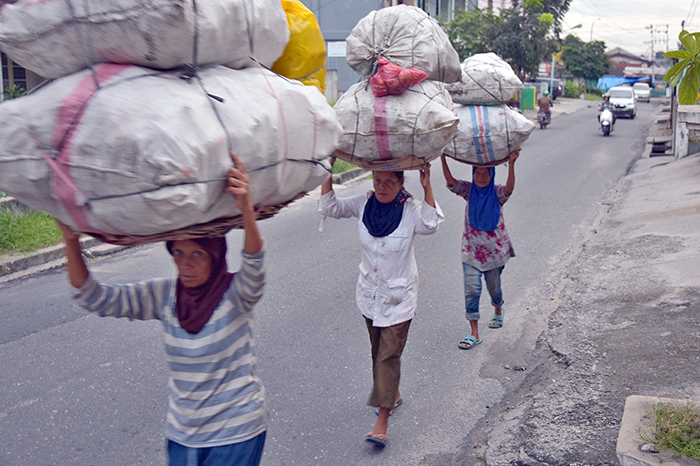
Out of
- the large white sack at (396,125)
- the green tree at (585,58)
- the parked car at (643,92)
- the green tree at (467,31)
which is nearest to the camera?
the large white sack at (396,125)

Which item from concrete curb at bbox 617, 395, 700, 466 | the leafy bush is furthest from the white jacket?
the leafy bush

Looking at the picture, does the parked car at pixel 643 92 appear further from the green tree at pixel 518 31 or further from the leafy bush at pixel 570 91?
the green tree at pixel 518 31

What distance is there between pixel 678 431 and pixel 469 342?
6.28 feet

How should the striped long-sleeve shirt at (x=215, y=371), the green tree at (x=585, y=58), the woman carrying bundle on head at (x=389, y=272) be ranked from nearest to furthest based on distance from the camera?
the striped long-sleeve shirt at (x=215, y=371) → the woman carrying bundle on head at (x=389, y=272) → the green tree at (x=585, y=58)

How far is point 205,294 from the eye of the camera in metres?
2.13

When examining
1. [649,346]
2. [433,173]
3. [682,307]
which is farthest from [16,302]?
[433,173]

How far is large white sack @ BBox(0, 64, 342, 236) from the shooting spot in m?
1.52

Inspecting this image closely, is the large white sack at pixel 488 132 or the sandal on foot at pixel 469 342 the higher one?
the large white sack at pixel 488 132

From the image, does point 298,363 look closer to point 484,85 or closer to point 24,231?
point 484,85

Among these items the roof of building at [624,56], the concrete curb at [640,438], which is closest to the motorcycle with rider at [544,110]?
the concrete curb at [640,438]

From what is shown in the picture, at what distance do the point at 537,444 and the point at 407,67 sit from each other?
6.64ft

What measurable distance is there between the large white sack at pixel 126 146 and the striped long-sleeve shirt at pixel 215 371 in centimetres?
46

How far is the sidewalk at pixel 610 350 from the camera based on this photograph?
3096 millimetres

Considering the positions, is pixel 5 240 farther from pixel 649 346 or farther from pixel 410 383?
pixel 649 346
